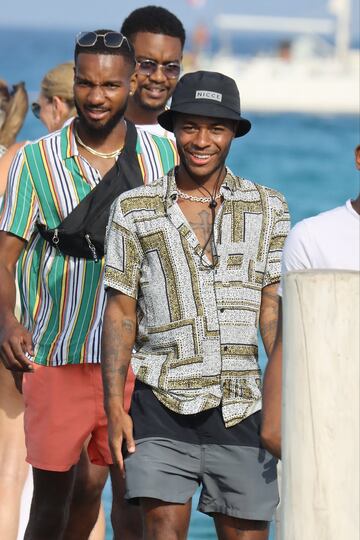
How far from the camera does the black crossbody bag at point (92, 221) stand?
235 inches

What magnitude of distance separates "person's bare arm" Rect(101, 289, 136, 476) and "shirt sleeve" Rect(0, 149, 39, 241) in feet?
2.10

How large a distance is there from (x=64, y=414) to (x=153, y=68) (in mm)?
1679

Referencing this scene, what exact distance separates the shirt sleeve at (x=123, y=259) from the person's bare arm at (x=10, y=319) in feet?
1.73

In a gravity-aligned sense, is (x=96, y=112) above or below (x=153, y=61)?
below

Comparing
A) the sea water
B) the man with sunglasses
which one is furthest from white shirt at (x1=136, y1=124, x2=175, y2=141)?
the sea water

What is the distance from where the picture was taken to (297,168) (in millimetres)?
38656

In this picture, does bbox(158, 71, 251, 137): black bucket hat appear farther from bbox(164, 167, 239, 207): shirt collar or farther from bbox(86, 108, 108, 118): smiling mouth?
bbox(86, 108, 108, 118): smiling mouth

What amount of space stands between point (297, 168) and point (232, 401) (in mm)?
33495

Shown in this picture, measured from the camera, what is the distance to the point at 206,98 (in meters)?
5.48

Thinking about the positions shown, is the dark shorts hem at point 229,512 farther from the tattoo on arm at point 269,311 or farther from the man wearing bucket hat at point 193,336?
the tattoo on arm at point 269,311

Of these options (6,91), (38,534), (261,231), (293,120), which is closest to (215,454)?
(261,231)

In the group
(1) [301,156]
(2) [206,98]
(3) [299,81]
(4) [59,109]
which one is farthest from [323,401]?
(3) [299,81]

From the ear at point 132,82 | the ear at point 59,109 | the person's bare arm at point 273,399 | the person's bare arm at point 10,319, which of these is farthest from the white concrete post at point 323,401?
the ear at point 59,109

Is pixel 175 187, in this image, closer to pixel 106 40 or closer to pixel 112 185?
pixel 112 185
